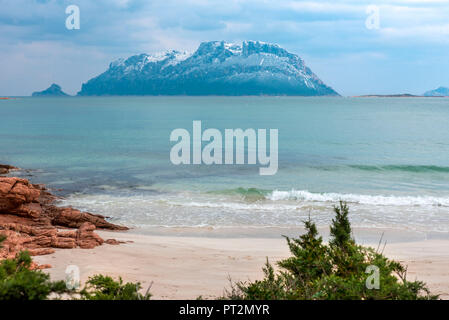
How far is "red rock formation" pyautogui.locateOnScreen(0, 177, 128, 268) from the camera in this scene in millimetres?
11844

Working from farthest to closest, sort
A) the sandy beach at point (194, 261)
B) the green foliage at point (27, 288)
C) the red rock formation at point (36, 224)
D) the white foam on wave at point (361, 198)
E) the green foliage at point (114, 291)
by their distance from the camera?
the white foam on wave at point (361, 198), the red rock formation at point (36, 224), the sandy beach at point (194, 261), the green foliage at point (114, 291), the green foliage at point (27, 288)

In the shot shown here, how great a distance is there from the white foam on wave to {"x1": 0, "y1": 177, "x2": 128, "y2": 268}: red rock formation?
32.6 ft

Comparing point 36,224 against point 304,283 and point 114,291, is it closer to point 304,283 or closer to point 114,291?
point 114,291

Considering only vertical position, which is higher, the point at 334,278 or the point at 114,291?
the point at 334,278

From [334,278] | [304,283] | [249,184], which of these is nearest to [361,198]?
[249,184]

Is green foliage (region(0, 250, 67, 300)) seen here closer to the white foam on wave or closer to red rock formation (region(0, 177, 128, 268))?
red rock formation (region(0, 177, 128, 268))

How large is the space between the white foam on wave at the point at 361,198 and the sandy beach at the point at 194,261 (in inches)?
253

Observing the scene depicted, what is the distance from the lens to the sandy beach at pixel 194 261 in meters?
9.62

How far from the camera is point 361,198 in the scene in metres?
22.2

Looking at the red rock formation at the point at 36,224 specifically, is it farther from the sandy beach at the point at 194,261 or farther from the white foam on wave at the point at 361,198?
the white foam on wave at the point at 361,198

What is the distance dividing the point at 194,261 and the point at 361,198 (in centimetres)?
1321

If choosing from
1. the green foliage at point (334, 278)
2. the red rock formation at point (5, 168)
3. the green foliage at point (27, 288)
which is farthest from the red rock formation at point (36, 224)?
the red rock formation at point (5, 168)
